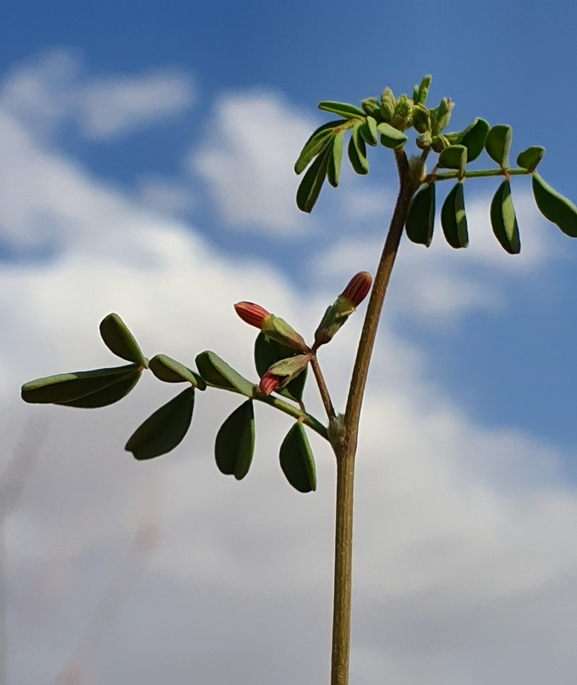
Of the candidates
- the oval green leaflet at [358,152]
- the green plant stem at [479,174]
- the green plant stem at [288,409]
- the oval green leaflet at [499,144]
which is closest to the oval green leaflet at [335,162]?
the oval green leaflet at [358,152]

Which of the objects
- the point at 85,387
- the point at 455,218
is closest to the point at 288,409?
the point at 85,387

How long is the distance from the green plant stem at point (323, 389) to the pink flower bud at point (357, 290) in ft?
0.34

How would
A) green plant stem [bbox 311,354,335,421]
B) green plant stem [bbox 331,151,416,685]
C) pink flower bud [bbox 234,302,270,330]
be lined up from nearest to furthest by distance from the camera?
green plant stem [bbox 331,151,416,685]
green plant stem [bbox 311,354,335,421]
pink flower bud [bbox 234,302,270,330]

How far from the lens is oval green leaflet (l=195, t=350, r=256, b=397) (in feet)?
3.74

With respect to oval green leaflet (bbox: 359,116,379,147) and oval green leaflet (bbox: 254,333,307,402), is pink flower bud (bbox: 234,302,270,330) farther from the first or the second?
oval green leaflet (bbox: 359,116,379,147)

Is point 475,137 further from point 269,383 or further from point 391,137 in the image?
point 269,383

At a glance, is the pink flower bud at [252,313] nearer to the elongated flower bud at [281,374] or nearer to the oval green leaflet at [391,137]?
the elongated flower bud at [281,374]

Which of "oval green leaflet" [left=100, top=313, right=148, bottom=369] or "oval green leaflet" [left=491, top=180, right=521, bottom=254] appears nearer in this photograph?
"oval green leaflet" [left=100, top=313, right=148, bottom=369]

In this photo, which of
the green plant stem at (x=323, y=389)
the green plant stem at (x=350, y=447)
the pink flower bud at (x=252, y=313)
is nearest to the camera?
the green plant stem at (x=350, y=447)

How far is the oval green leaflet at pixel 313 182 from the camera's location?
4.14ft

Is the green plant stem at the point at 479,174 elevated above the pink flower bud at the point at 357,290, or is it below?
above

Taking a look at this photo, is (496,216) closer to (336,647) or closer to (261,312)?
(261,312)

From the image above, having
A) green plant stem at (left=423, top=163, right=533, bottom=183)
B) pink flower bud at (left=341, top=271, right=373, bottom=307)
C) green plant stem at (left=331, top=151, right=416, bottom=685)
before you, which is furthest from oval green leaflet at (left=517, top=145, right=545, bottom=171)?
pink flower bud at (left=341, top=271, right=373, bottom=307)

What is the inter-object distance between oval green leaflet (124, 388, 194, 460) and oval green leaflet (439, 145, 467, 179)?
0.51 metres
